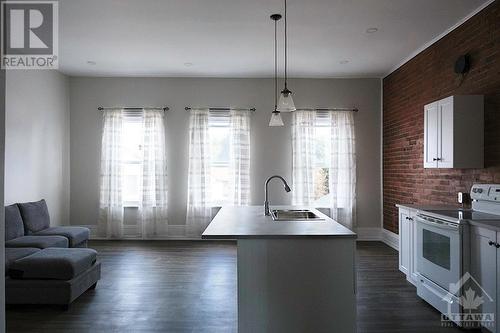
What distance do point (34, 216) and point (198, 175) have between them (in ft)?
8.13

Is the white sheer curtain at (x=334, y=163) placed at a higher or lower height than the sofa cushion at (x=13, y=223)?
higher

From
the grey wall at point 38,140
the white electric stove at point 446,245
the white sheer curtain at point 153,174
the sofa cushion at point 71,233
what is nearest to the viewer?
the white electric stove at point 446,245

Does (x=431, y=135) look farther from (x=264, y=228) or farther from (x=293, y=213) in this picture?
(x=264, y=228)

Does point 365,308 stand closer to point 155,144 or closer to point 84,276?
point 84,276

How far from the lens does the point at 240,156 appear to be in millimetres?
5875

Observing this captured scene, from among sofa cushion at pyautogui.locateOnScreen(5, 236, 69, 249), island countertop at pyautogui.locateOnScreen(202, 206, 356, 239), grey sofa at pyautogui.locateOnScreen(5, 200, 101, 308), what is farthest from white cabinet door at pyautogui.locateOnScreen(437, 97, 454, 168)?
sofa cushion at pyautogui.locateOnScreen(5, 236, 69, 249)

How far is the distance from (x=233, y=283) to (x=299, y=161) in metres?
2.75

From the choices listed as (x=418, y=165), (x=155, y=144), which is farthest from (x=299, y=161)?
(x=155, y=144)

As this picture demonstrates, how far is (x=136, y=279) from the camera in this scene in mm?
3947

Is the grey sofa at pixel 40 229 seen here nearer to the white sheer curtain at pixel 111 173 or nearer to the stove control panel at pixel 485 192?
the white sheer curtain at pixel 111 173

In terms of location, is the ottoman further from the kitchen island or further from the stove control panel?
the stove control panel

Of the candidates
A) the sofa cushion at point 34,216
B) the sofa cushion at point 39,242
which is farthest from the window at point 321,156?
the sofa cushion at point 34,216

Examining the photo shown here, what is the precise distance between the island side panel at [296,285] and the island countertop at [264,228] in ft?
0.16

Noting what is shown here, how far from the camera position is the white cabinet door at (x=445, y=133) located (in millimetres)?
3329
